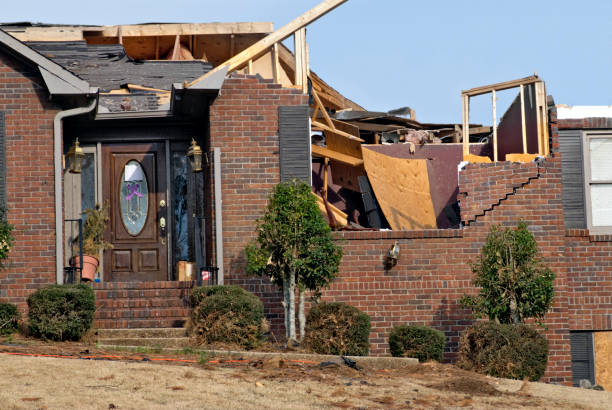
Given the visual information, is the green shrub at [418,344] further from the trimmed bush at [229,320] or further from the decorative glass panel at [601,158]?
the decorative glass panel at [601,158]

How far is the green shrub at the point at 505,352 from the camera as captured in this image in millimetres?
11781

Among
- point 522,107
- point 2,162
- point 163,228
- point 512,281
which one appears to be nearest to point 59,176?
point 2,162

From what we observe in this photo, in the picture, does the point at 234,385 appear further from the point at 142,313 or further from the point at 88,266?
the point at 88,266

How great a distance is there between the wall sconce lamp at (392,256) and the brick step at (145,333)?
3.19m

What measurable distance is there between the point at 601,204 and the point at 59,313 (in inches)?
329

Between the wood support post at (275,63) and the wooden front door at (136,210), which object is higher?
the wood support post at (275,63)

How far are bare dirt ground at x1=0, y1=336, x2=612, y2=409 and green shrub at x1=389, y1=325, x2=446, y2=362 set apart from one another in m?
0.66

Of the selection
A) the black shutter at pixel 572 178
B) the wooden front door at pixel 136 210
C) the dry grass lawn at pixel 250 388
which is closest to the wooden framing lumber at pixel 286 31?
the wooden front door at pixel 136 210

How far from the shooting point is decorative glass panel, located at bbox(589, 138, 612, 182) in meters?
15.2

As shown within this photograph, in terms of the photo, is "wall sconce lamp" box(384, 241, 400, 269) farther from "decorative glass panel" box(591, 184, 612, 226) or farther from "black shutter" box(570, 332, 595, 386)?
"decorative glass panel" box(591, 184, 612, 226)

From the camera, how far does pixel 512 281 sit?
12883mm

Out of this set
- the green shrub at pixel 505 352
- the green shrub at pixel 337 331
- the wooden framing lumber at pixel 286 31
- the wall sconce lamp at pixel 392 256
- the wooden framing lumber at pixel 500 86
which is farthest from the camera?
the wooden framing lumber at pixel 500 86

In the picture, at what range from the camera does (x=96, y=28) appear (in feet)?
62.5

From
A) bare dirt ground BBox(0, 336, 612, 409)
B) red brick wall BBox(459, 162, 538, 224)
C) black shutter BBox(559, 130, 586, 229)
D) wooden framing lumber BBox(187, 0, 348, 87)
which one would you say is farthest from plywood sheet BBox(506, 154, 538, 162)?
bare dirt ground BBox(0, 336, 612, 409)
